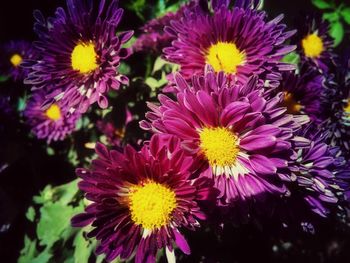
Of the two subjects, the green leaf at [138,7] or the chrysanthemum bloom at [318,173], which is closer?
the chrysanthemum bloom at [318,173]

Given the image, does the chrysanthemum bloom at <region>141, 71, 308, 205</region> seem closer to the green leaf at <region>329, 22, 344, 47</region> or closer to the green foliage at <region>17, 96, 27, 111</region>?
the green leaf at <region>329, 22, 344, 47</region>

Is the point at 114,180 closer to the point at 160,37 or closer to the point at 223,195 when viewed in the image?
the point at 223,195

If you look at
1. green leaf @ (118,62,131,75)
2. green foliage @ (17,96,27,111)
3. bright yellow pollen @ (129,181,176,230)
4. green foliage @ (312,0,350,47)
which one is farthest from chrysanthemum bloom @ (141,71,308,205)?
green foliage @ (17,96,27,111)

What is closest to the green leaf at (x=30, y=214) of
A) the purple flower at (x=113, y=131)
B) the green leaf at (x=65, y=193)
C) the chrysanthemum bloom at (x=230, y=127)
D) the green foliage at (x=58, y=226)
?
the green foliage at (x=58, y=226)

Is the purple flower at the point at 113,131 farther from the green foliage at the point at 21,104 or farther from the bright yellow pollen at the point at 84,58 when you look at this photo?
the green foliage at the point at 21,104

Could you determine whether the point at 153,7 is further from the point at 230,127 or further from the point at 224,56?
the point at 230,127

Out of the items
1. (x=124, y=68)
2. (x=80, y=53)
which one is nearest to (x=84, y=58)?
(x=80, y=53)
